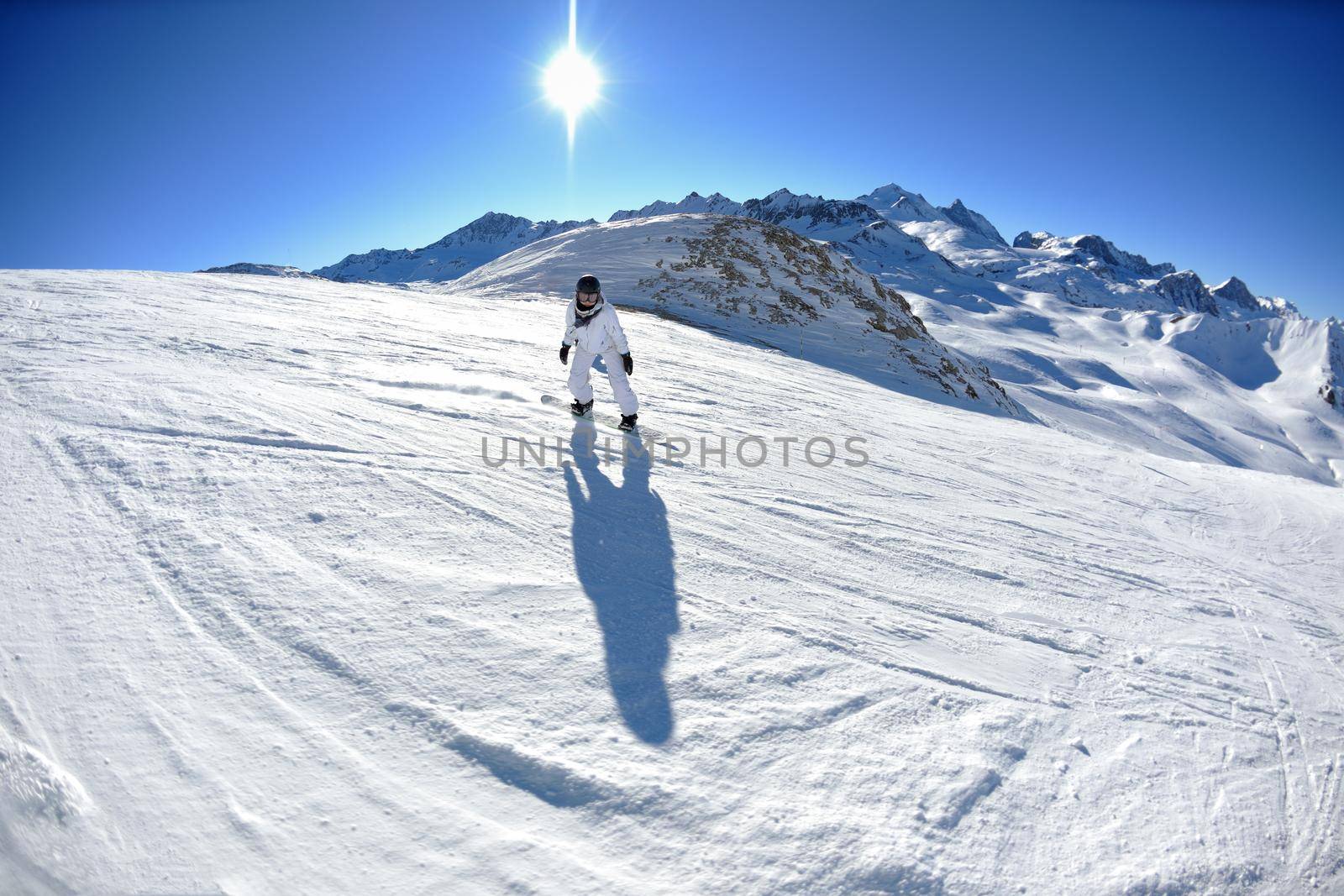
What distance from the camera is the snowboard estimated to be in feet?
18.5

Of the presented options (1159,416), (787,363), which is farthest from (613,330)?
(1159,416)

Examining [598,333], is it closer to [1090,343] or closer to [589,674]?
[589,674]

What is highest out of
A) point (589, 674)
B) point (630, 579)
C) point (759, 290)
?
point (759, 290)

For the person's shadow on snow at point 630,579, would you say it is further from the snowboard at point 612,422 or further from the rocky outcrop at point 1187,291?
the rocky outcrop at point 1187,291

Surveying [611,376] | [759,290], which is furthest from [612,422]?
[759,290]

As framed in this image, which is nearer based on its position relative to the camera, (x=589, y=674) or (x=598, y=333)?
(x=589, y=674)

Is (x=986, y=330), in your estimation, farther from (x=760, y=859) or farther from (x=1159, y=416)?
(x=760, y=859)

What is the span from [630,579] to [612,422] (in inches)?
117

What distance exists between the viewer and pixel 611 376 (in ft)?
18.4

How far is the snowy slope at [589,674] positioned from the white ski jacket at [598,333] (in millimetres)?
1228

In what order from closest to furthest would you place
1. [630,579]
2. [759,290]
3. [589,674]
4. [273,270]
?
[589,674]
[630,579]
[759,290]
[273,270]

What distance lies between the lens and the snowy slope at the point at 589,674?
1.77 m

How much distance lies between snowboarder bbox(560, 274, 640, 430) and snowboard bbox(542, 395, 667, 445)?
0.11m

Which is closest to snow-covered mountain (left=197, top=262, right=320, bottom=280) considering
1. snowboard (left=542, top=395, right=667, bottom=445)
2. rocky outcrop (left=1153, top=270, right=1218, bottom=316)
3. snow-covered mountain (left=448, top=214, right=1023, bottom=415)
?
snow-covered mountain (left=448, top=214, right=1023, bottom=415)
